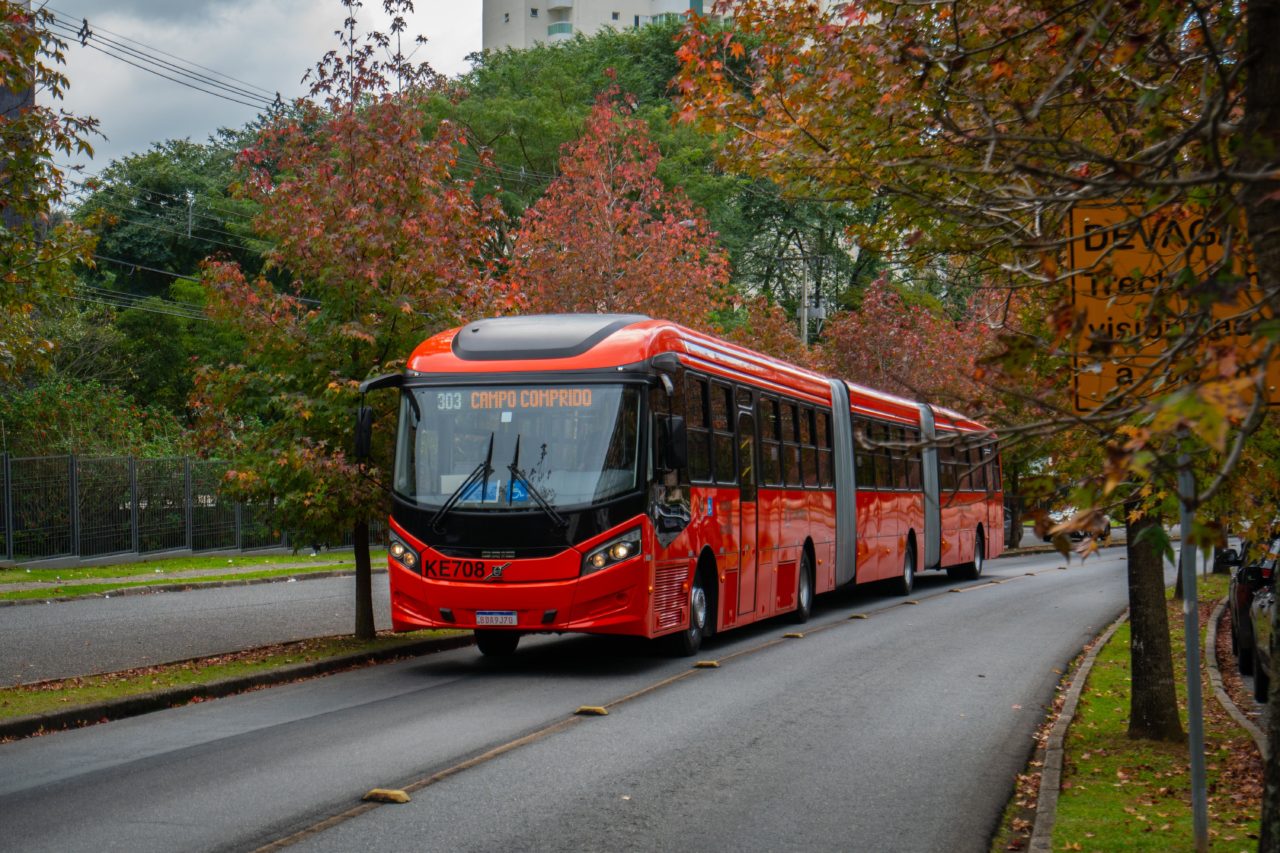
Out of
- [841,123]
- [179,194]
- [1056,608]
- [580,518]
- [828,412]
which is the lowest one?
[1056,608]

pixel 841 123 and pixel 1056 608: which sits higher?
pixel 841 123

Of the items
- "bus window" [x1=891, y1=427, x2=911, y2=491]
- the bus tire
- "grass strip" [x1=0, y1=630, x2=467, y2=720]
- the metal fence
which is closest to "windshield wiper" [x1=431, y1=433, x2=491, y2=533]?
"grass strip" [x1=0, y1=630, x2=467, y2=720]

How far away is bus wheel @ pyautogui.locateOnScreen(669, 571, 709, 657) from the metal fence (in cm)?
1434

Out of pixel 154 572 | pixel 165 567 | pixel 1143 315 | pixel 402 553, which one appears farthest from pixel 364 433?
pixel 165 567

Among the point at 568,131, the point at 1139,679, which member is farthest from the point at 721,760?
the point at 568,131

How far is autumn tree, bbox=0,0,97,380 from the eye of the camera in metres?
12.3

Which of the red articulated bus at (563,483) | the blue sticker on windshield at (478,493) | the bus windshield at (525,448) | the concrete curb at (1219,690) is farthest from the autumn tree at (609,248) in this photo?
the blue sticker on windshield at (478,493)

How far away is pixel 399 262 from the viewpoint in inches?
665

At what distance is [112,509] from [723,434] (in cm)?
2063

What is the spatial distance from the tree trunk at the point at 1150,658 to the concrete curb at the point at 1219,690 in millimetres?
626

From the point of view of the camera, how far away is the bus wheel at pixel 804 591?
21.7 m

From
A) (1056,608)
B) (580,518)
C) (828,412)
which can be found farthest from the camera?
(1056,608)

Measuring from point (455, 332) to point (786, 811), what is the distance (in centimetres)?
867

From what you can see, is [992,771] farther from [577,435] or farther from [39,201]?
[39,201]
